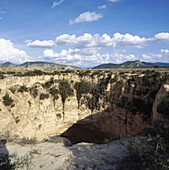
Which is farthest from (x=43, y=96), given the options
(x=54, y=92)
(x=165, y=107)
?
(x=165, y=107)

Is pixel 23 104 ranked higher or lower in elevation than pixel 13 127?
higher

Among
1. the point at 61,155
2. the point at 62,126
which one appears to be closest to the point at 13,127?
the point at 62,126

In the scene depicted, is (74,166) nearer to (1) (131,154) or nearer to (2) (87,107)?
(1) (131,154)

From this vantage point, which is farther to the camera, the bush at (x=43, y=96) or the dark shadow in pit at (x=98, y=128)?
the bush at (x=43, y=96)

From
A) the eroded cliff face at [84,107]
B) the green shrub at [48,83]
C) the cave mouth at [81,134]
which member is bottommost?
the cave mouth at [81,134]

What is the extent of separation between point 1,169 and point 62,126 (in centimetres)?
2124

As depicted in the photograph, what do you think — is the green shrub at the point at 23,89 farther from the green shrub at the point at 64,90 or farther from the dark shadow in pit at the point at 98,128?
the dark shadow in pit at the point at 98,128

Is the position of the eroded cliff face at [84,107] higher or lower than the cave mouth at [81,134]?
higher

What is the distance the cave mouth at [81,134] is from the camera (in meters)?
26.6

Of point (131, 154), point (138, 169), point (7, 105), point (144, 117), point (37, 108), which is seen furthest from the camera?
point (37, 108)

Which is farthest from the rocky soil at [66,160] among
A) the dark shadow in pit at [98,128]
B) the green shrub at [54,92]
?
the green shrub at [54,92]

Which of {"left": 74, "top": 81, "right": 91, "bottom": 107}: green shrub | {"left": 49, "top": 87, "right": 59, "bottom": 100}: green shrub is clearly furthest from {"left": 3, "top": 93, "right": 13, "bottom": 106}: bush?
{"left": 74, "top": 81, "right": 91, "bottom": 107}: green shrub

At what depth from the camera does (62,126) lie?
26.2 meters

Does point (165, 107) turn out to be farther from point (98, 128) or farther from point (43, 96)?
point (43, 96)
